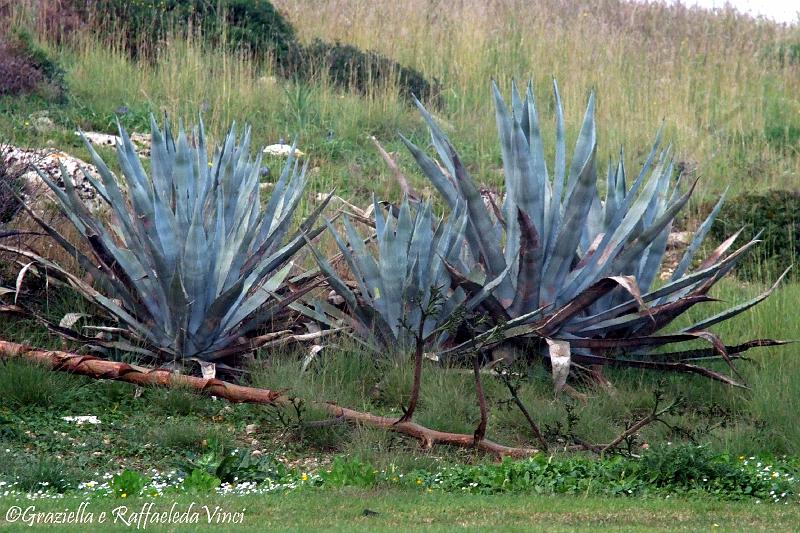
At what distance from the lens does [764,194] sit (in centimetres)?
1188

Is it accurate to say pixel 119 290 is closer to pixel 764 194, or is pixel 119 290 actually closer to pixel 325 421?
pixel 325 421

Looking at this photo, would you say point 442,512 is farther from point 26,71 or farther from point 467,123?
point 467,123

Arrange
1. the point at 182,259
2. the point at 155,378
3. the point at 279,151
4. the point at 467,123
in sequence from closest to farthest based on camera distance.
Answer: the point at 155,378 < the point at 182,259 < the point at 279,151 < the point at 467,123

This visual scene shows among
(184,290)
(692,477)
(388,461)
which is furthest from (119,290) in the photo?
(692,477)

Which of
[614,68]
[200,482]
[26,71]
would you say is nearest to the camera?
[200,482]

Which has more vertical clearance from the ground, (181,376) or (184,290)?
(184,290)

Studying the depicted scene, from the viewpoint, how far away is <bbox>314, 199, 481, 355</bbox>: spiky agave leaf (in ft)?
24.9

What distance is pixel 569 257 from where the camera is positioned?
25.2 feet

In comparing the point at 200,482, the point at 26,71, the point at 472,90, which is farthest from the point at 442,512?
the point at 472,90

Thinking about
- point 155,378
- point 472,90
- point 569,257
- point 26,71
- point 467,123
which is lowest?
point 155,378

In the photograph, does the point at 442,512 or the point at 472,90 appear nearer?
the point at 442,512

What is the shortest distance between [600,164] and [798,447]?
7517 mm

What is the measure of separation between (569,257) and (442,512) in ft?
10.6

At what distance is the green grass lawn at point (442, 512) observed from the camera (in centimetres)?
447
